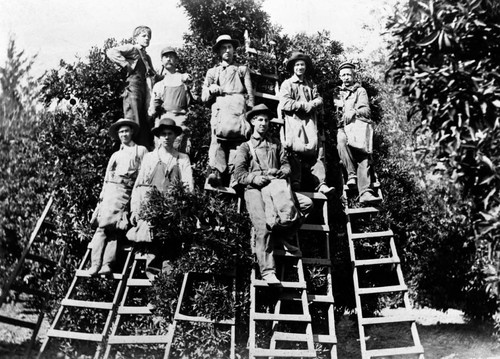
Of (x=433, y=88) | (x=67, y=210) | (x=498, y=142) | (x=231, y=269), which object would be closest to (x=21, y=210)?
(x=67, y=210)

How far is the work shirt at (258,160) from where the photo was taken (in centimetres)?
795

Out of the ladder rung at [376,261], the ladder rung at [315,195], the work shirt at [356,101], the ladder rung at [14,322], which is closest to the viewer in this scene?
the ladder rung at [14,322]

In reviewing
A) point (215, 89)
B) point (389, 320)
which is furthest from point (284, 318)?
point (215, 89)

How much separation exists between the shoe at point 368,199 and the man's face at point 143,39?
5.01 m

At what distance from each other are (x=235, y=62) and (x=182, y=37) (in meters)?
2.69

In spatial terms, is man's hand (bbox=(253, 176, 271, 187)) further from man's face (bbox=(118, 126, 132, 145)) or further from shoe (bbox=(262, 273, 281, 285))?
man's face (bbox=(118, 126, 132, 145))

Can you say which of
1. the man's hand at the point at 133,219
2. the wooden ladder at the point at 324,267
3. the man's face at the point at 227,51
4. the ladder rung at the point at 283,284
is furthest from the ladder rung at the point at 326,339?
the man's face at the point at 227,51

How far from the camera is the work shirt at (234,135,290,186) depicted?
795 cm

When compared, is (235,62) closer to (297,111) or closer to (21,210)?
(297,111)

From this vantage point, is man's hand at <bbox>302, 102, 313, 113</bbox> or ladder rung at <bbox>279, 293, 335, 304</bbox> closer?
ladder rung at <bbox>279, 293, 335, 304</bbox>

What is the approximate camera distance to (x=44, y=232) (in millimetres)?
9273

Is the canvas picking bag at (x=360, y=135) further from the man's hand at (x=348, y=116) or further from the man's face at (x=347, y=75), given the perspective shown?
the man's face at (x=347, y=75)

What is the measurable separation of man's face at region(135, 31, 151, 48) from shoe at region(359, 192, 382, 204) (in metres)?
5.01

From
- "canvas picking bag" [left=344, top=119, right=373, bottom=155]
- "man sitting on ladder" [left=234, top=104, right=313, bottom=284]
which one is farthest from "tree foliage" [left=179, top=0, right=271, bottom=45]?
"man sitting on ladder" [left=234, top=104, right=313, bottom=284]
